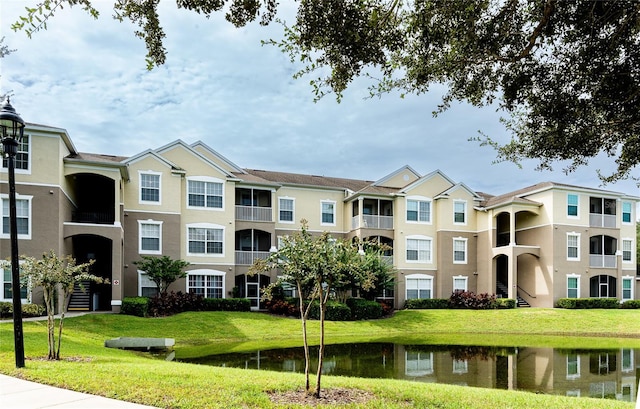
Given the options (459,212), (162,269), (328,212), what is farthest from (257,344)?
(459,212)

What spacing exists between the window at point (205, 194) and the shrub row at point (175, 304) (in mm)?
5850

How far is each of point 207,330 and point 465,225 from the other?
21387mm

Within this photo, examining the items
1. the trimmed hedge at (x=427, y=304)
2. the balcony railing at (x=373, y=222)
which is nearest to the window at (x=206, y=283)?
the balcony railing at (x=373, y=222)

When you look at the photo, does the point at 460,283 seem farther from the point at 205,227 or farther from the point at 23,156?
the point at 23,156

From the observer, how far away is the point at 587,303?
33250 mm

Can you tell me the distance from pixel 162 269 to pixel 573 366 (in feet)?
66.4

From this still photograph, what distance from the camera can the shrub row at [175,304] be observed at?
24672 mm

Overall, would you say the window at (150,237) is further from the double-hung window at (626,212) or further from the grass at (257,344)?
the double-hung window at (626,212)

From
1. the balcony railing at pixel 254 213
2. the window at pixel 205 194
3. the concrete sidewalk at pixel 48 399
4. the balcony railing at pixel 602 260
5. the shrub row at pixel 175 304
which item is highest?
the window at pixel 205 194

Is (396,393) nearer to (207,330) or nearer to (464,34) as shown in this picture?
(464,34)

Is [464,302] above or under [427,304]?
above

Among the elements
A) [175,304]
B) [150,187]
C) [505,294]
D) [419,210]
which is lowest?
[505,294]

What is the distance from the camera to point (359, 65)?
7.76 meters

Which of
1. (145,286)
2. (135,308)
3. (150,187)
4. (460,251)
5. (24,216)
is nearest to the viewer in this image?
(24,216)
